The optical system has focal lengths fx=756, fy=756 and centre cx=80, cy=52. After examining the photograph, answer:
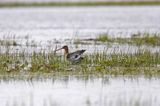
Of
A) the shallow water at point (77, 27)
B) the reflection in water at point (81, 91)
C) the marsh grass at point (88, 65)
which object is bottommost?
the shallow water at point (77, 27)

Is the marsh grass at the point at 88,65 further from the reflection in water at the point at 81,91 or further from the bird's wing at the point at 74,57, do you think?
the reflection in water at the point at 81,91

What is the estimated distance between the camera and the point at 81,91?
15.9m

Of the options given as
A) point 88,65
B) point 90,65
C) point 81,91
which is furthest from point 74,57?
point 81,91

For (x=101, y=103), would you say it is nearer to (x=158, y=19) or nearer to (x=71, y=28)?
(x=71, y=28)

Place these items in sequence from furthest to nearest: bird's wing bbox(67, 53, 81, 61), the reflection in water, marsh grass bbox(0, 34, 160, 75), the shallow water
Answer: the shallow water
bird's wing bbox(67, 53, 81, 61)
marsh grass bbox(0, 34, 160, 75)
the reflection in water

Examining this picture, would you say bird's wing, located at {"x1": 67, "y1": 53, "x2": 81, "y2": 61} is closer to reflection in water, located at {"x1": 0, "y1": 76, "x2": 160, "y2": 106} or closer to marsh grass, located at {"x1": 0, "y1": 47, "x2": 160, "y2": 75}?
marsh grass, located at {"x1": 0, "y1": 47, "x2": 160, "y2": 75}

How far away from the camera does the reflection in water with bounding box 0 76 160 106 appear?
1445 cm

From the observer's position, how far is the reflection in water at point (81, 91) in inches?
569

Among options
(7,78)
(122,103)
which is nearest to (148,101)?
(122,103)

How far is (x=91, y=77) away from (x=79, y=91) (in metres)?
1.76

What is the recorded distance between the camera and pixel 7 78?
17.8 m

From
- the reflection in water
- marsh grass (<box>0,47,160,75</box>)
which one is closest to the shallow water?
marsh grass (<box>0,47,160,75</box>)

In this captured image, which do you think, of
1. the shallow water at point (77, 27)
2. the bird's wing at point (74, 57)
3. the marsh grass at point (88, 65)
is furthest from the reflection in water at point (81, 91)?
the shallow water at point (77, 27)

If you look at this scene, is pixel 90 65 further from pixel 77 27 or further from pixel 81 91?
pixel 77 27
